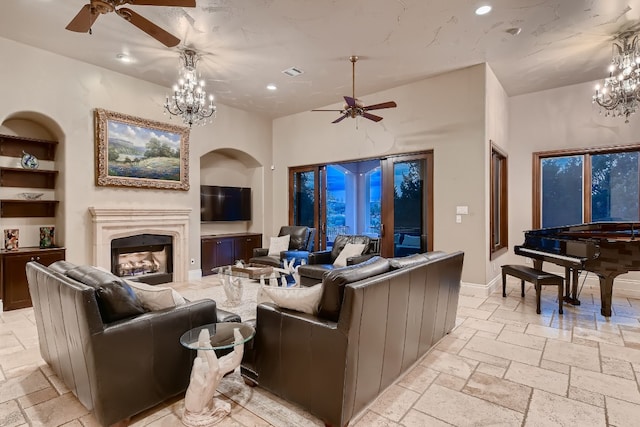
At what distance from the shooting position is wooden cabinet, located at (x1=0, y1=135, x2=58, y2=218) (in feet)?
14.9

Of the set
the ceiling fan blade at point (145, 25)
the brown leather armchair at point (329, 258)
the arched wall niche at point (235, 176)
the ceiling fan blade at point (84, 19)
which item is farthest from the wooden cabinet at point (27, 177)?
the brown leather armchair at point (329, 258)

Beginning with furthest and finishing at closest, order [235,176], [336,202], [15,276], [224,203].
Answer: [336,202]
[235,176]
[224,203]
[15,276]

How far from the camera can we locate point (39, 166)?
16.0 feet


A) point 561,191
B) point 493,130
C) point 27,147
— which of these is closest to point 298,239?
point 493,130

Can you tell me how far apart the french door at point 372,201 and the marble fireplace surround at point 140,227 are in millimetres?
2528

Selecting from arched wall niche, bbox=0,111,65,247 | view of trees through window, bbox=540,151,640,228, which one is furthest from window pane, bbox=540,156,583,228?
arched wall niche, bbox=0,111,65,247

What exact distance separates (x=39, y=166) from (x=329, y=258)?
15.1 feet

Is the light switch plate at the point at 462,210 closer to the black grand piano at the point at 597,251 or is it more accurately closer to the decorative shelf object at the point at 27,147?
the black grand piano at the point at 597,251

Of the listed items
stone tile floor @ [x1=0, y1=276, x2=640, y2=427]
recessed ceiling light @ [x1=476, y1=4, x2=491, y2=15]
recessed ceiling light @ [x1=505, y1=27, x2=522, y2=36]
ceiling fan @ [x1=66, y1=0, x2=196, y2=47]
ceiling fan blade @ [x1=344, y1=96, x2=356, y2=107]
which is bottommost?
stone tile floor @ [x1=0, y1=276, x2=640, y2=427]

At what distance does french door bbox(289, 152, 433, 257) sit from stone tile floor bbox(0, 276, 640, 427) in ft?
7.59

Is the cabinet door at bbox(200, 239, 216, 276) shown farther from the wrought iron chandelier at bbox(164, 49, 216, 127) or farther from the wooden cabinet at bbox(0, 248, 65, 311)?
the wrought iron chandelier at bbox(164, 49, 216, 127)

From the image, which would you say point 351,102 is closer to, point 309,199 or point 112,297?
point 309,199

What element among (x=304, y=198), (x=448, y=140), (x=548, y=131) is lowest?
(x=304, y=198)

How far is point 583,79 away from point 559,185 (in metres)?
1.84
